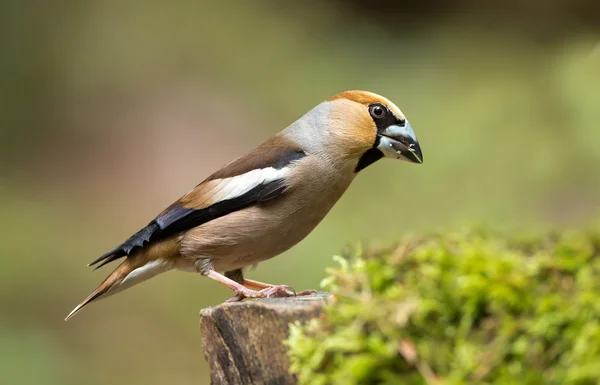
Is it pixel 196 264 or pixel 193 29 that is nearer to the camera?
pixel 196 264

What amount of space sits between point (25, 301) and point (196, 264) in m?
6.23

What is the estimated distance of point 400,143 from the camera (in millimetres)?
4383

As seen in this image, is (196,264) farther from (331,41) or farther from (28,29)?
(28,29)

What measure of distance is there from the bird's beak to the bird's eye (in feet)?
0.31

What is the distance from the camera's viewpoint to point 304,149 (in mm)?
4375

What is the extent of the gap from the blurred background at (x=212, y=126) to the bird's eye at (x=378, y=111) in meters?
4.45

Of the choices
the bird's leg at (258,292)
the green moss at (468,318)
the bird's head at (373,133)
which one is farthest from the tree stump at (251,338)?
the bird's head at (373,133)

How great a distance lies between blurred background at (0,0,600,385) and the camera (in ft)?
30.2

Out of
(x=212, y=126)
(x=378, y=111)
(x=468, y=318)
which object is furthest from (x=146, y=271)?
(x=212, y=126)

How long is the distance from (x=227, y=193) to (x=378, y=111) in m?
1.11

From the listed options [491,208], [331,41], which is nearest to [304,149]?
[491,208]

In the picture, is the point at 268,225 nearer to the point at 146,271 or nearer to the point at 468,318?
the point at 146,271

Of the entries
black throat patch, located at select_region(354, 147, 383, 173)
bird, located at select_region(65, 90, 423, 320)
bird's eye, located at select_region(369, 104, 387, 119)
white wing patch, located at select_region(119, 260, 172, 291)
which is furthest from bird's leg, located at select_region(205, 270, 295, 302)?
bird's eye, located at select_region(369, 104, 387, 119)

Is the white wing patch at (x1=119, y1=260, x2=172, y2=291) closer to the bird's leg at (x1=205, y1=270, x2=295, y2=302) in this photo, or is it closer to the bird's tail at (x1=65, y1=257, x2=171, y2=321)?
the bird's tail at (x1=65, y1=257, x2=171, y2=321)
